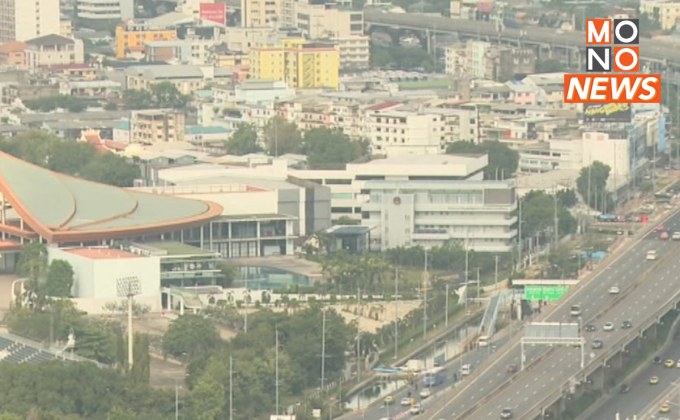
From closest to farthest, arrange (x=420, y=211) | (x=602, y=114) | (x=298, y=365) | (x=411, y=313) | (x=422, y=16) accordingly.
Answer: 1. (x=298, y=365)
2. (x=411, y=313)
3. (x=420, y=211)
4. (x=602, y=114)
5. (x=422, y=16)

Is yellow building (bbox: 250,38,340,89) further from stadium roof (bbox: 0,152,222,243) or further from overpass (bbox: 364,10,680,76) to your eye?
stadium roof (bbox: 0,152,222,243)

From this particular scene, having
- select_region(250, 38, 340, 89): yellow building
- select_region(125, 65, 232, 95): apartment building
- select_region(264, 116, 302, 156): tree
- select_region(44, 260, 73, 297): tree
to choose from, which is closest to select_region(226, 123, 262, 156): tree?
select_region(264, 116, 302, 156): tree

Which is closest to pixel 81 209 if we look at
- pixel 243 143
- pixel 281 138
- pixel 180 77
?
pixel 243 143

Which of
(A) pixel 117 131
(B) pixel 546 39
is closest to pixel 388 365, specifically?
(A) pixel 117 131

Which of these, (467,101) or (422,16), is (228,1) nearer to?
(422,16)

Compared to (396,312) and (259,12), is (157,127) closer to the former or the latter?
(259,12)

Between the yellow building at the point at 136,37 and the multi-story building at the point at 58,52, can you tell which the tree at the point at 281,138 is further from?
the yellow building at the point at 136,37

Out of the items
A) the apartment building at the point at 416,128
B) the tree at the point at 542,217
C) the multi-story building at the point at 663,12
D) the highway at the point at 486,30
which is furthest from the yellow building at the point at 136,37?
the tree at the point at 542,217
